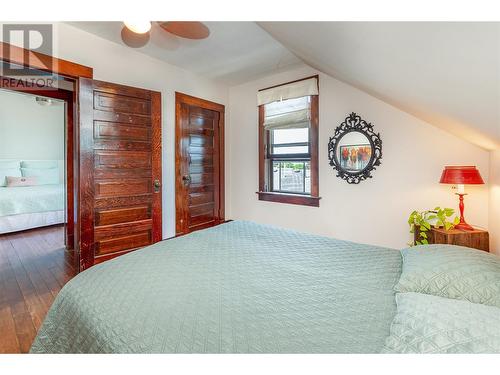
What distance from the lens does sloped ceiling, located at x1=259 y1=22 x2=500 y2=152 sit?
896 millimetres

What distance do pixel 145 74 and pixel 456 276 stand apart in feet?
10.9

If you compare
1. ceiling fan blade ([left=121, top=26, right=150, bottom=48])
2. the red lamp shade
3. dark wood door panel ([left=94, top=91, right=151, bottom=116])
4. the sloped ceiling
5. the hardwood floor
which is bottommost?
the hardwood floor

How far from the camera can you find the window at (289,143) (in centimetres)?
325

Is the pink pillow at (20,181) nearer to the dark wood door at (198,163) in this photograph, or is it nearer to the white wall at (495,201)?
the dark wood door at (198,163)

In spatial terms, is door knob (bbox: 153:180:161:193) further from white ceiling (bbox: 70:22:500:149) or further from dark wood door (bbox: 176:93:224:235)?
white ceiling (bbox: 70:22:500:149)

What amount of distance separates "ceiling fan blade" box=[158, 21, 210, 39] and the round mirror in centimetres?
187

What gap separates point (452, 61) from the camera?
1032 millimetres

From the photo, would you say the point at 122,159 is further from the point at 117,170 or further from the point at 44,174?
the point at 44,174

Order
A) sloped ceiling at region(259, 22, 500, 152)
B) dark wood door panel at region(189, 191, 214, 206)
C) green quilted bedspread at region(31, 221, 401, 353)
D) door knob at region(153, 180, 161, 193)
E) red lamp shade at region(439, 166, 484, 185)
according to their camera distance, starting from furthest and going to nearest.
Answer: dark wood door panel at region(189, 191, 214, 206) → door knob at region(153, 180, 161, 193) → red lamp shade at region(439, 166, 484, 185) → sloped ceiling at region(259, 22, 500, 152) → green quilted bedspread at region(31, 221, 401, 353)

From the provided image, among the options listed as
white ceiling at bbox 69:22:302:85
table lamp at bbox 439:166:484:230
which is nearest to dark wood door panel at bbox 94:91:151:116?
white ceiling at bbox 69:22:302:85

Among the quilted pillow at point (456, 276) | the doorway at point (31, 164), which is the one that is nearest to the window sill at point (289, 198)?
the quilted pillow at point (456, 276)

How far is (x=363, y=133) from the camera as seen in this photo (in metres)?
2.81

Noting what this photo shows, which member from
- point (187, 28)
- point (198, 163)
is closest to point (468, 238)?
point (187, 28)
